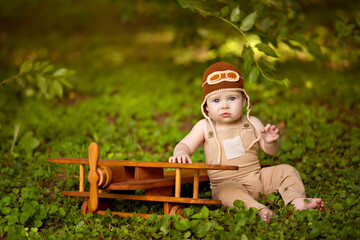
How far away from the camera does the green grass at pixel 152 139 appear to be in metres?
2.60

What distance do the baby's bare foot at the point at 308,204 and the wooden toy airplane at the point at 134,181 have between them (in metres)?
0.49

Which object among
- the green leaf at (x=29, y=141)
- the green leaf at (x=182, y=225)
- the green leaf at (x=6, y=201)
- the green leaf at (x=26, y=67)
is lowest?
the green leaf at (x=182, y=225)

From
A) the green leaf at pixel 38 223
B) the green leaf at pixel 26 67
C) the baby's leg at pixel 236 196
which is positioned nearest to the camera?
the baby's leg at pixel 236 196

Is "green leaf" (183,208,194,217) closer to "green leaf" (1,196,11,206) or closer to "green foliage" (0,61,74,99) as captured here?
"green leaf" (1,196,11,206)

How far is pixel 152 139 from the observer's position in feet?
15.0

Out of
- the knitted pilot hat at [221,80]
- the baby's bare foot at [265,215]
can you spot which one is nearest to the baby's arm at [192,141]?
the knitted pilot hat at [221,80]

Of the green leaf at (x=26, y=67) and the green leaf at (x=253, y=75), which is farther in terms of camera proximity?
the green leaf at (x=26, y=67)

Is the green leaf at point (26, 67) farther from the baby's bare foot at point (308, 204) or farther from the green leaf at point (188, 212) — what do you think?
the baby's bare foot at point (308, 204)

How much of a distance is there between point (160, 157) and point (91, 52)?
5715 mm

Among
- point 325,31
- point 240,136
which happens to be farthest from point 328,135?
point 325,31

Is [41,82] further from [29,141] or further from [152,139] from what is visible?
[152,139]

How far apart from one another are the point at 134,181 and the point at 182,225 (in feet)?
1.38

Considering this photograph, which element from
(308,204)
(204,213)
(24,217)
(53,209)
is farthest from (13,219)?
(308,204)

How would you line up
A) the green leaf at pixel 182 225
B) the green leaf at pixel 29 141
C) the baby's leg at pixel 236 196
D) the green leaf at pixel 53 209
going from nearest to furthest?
1. the green leaf at pixel 182 225
2. the baby's leg at pixel 236 196
3. the green leaf at pixel 53 209
4. the green leaf at pixel 29 141
